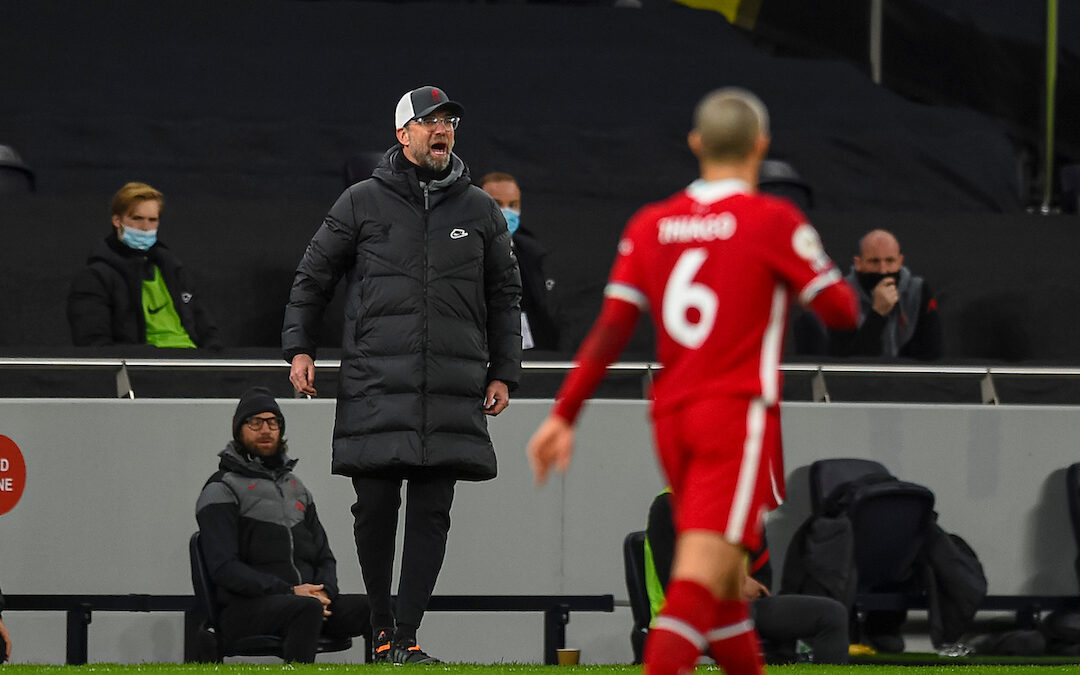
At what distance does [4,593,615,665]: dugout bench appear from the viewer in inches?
306

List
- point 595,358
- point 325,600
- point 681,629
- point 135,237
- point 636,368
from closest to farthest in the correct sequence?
1. point 681,629
2. point 595,358
3. point 325,600
4. point 135,237
5. point 636,368

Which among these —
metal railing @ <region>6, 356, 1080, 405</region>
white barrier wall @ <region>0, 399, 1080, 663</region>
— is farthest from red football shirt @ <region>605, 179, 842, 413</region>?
white barrier wall @ <region>0, 399, 1080, 663</region>

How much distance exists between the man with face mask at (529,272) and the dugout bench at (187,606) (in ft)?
5.14

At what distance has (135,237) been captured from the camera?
870 centimetres

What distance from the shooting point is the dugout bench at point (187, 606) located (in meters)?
7.77

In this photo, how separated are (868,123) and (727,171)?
29.6ft

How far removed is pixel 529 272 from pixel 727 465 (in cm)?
531

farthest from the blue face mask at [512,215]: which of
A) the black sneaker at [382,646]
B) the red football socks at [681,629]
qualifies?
the red football socks at [681,629]

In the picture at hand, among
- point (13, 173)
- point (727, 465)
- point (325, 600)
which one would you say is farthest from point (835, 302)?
point (13, 173)

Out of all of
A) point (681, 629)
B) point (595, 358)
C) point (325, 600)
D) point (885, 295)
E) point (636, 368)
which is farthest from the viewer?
point (885, 295)

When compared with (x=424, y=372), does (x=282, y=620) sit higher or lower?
lower

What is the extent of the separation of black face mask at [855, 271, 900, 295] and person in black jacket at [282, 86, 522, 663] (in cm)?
356

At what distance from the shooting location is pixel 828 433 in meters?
9.16

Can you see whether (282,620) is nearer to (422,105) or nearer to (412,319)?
(412,319)
